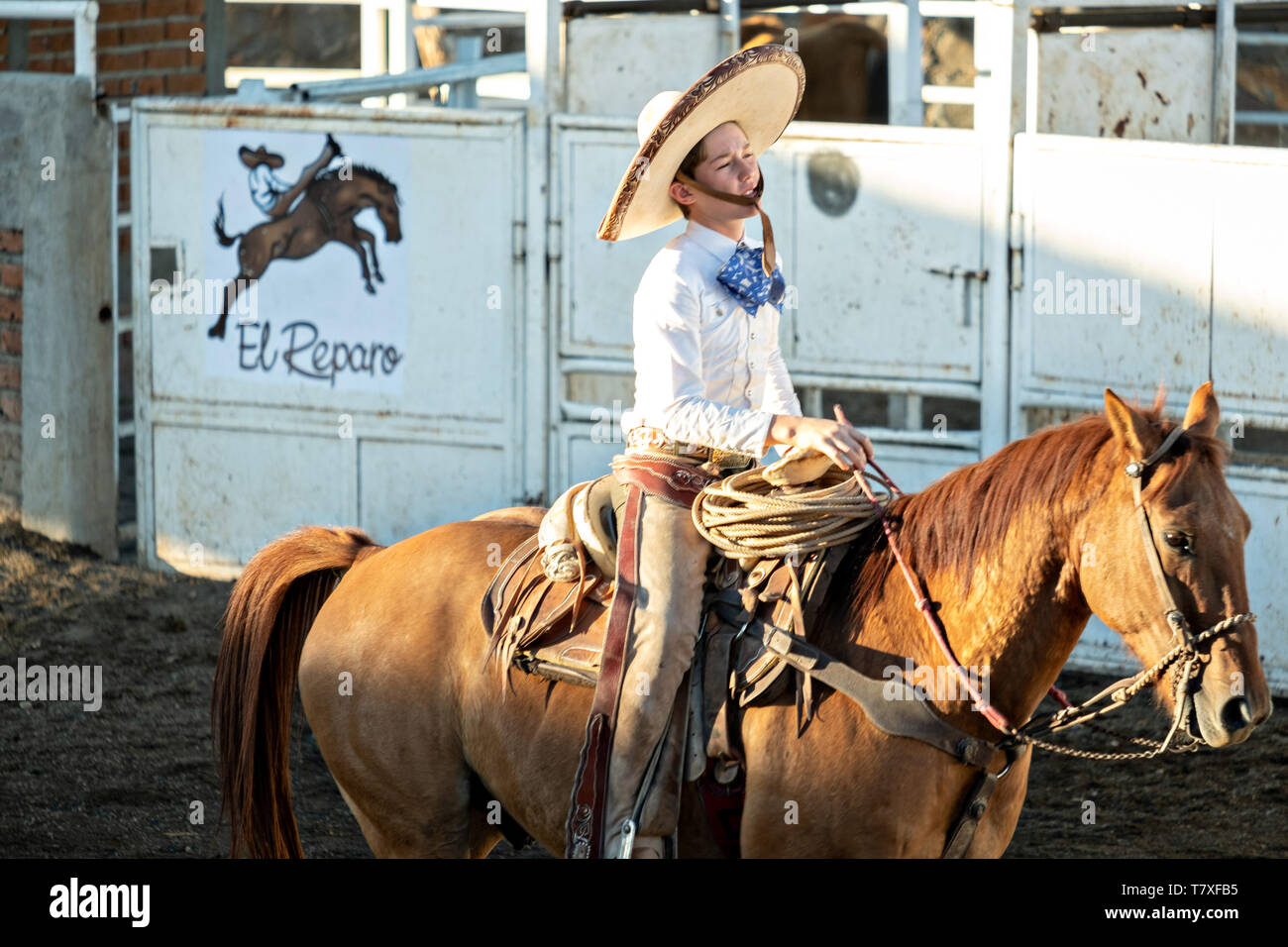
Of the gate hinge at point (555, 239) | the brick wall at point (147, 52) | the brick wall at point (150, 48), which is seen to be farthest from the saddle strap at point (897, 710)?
the brick wall at point (150, 48)

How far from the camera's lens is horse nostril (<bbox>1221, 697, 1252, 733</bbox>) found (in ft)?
9.58

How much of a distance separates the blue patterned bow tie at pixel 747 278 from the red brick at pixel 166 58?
7423mm

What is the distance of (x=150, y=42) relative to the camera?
9.86 metres

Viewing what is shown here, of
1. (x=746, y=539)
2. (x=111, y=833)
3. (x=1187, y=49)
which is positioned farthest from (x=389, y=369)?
(x=746, y=539)

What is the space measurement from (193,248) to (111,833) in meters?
3.56

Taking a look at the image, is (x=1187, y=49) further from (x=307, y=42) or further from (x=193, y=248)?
(x=307, y=42)

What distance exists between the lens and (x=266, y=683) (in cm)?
414

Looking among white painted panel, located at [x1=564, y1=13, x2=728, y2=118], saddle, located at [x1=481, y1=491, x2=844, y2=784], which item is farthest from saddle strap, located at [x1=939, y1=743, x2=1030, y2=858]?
white painted panel, located at [x1=564, y1=13, x2=728, y2=118]

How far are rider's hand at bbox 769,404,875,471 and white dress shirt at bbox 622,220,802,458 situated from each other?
0.13 ft

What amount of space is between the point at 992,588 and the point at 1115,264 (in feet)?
11.8

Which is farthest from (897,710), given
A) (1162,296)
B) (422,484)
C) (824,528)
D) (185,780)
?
(422,484)

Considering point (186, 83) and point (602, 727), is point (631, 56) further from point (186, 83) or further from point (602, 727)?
point (602, 727)

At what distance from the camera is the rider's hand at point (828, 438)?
10.6ft

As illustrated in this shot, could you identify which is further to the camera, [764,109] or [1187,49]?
[1187,49]
